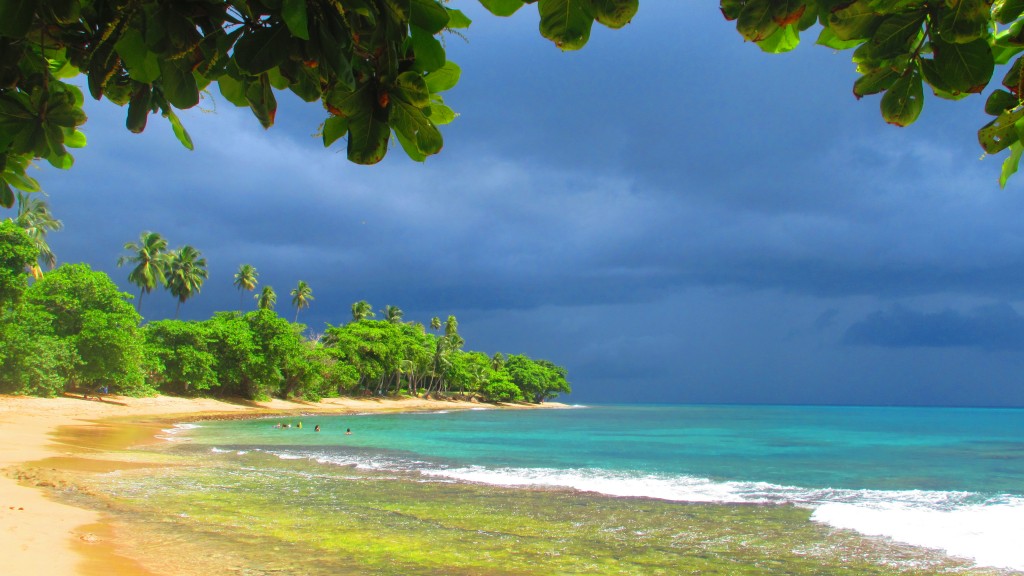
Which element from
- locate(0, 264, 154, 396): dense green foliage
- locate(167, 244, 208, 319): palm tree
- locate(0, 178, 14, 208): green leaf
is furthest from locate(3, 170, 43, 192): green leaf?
locate(167, 244, 208, 319): palm tree

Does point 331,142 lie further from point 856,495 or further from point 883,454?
point 883,454

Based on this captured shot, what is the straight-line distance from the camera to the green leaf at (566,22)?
1.12 m

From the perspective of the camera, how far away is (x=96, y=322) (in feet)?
95.2

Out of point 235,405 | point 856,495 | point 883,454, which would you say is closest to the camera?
point 856,495

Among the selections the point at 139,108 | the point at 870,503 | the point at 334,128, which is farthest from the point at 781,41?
the point at 870,503

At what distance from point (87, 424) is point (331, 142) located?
27192 millimetres

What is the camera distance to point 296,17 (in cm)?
93

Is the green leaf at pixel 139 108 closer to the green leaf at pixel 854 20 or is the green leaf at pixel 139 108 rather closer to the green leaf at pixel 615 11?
→ the green leaf at pixel 615 11

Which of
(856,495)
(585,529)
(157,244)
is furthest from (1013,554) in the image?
(157,244)

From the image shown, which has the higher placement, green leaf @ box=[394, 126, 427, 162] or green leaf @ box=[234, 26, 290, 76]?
green leaf @ box=[234, 26, 290, 76]

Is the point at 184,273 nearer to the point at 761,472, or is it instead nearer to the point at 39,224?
the point at 39,224

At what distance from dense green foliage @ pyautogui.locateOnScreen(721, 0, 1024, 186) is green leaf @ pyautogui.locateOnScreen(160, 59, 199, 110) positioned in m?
1.18

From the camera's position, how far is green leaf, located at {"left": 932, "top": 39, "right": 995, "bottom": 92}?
41.9 inches

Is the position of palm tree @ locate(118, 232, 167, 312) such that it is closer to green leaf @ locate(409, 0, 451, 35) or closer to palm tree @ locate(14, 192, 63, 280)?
palm tree @ locate(14, 192, 63, 280)
